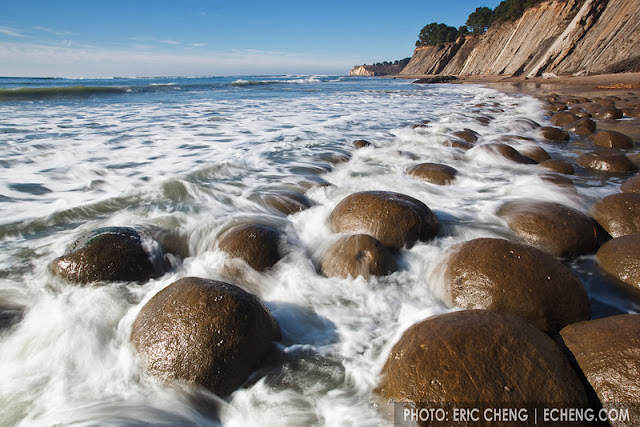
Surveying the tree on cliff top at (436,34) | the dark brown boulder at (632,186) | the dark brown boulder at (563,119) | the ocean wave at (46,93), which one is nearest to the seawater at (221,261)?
the dark brown boulder at (632,186)

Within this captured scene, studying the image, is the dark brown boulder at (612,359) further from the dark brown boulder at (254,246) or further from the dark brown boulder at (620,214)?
the dark brown boulder at (254,246)

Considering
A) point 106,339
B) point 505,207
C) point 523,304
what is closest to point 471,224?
point 505,207

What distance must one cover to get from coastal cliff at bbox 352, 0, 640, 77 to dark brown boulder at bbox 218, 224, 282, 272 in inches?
901

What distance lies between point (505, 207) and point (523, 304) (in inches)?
79.0

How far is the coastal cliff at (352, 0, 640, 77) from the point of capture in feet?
59.8

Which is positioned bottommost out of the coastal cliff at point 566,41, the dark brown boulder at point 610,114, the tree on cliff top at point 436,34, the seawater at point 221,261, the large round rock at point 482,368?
the seawater at point 221,261

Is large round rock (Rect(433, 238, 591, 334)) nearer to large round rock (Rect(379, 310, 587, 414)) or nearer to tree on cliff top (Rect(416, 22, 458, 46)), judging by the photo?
large round rock (Rect(379, 310, 587, 414))

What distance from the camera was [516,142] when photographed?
21.6ft

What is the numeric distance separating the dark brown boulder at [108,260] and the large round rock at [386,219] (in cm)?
158

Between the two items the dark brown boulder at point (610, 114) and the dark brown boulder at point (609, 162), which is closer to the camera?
the dark brown boulder at point (609, 162)

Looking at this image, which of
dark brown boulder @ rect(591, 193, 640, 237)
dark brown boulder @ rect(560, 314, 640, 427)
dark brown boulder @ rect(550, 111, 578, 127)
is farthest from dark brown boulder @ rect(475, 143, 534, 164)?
dark brown boulder @ rect(560, 314, 640, 427)

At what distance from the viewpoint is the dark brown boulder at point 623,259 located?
2.35 m

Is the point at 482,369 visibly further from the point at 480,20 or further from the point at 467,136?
the point at 480,20

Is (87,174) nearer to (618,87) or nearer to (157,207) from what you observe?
(157,207)
